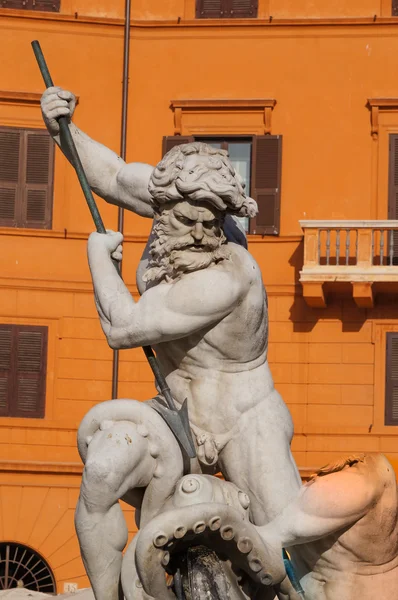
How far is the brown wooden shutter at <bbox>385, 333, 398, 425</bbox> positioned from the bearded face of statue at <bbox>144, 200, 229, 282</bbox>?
20.5m

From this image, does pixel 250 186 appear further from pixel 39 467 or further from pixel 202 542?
pixel 202 542

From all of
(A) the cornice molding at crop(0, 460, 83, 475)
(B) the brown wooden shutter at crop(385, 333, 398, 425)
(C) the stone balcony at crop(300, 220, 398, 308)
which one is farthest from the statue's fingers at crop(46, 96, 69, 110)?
(B) the brown wooden shutter at crop(385, 333, 398, 425)

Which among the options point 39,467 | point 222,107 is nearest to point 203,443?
point 39,467

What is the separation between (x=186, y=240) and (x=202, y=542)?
1.17 meters

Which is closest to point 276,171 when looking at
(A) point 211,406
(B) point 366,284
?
(B) point 366,284

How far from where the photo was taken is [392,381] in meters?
27.9

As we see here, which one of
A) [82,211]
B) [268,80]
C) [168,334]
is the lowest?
[168,334]

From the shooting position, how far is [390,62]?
1124 inches

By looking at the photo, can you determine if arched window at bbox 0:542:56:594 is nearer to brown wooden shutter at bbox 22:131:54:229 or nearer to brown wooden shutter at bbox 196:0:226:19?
brown wooden shutter at bbox 22:131:54:229

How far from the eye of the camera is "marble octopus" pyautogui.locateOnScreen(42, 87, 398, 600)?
23.6ft

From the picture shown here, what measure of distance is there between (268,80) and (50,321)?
4.88m

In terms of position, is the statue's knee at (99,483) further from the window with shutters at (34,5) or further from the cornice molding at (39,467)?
the window with shutters at (34,5)

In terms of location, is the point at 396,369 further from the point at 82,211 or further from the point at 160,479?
the point at 160,479

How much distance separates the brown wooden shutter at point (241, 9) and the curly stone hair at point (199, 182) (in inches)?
867
